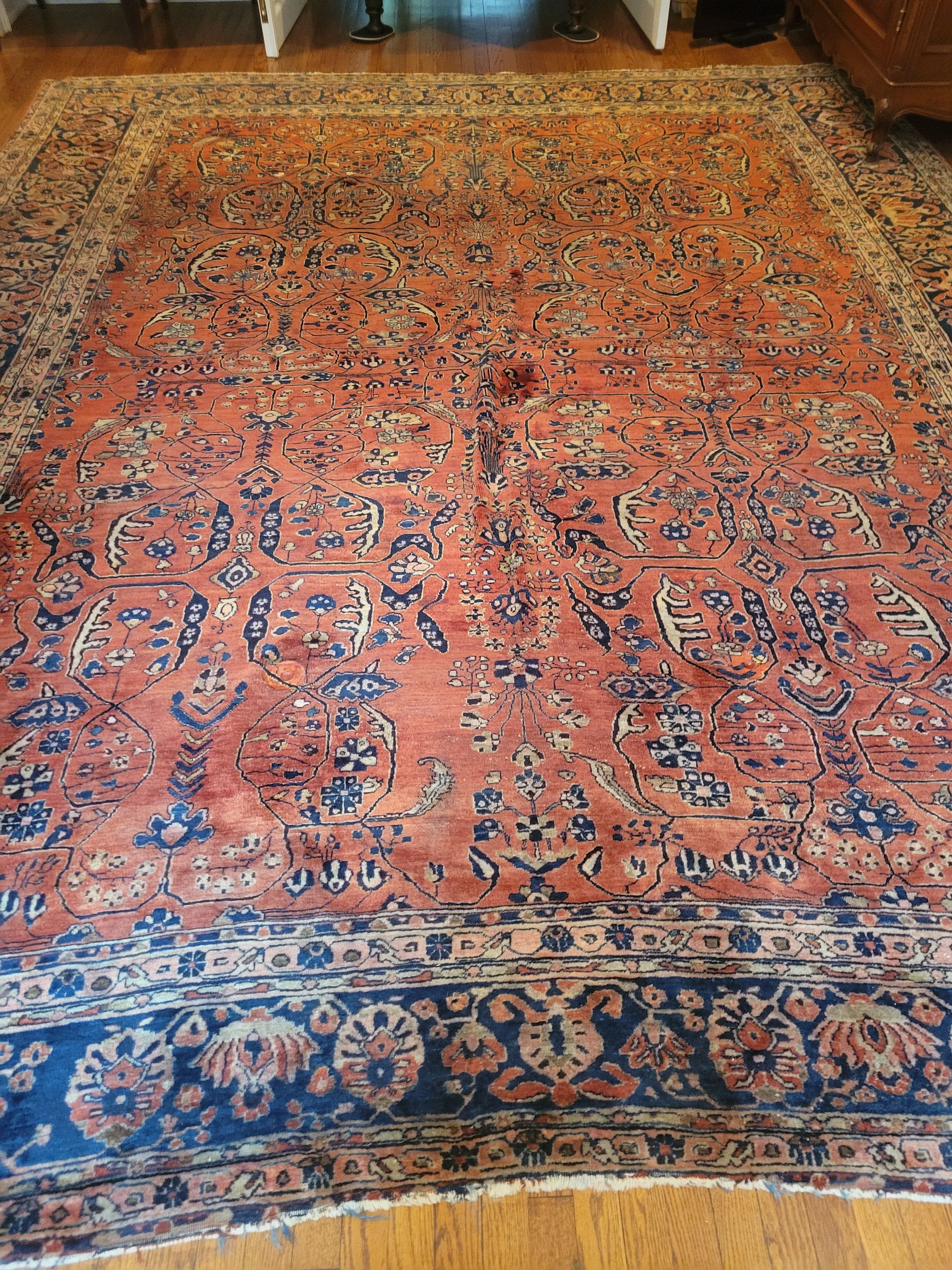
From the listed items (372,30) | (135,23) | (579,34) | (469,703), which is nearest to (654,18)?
(579,34)

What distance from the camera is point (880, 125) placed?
3457 mm

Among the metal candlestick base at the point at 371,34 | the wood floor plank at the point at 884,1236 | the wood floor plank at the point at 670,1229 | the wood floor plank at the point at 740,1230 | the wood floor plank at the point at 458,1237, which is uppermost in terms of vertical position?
the metal candlestick base at the point at 371,34

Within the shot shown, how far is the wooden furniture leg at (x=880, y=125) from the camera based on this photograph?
11.1 ft

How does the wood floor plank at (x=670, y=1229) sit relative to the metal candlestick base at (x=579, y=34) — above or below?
below

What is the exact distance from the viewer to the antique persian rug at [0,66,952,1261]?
1337 millimetres

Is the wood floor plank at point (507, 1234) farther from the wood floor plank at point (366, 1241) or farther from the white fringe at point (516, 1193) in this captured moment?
the wood floor plank at point (366, 1241)

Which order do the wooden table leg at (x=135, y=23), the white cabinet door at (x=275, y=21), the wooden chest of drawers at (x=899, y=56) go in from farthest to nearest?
the wooden table leg at (x=135, y=23), the white cabinet door at (x=275, y=21), the wooden chest of drawers at (x=899, y=56)

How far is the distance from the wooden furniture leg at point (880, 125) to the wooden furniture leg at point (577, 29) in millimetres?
1704

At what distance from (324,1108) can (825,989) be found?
78cm

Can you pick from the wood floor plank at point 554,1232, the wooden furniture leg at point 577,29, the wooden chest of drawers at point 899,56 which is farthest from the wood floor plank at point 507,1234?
the wooden furniture leg at point 577,29

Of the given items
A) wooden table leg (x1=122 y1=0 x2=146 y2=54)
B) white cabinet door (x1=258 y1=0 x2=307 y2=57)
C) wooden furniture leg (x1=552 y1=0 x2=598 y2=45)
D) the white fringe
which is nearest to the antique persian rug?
the white fringe

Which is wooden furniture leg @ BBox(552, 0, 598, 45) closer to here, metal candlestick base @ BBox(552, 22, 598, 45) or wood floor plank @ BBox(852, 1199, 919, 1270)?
metal candlestick base @ BBox(552, 22, 598, 45)

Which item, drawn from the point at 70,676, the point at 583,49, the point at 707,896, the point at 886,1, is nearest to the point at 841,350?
the point at 886,1

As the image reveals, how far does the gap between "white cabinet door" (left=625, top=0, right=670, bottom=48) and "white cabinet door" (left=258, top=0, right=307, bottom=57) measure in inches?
68.9
